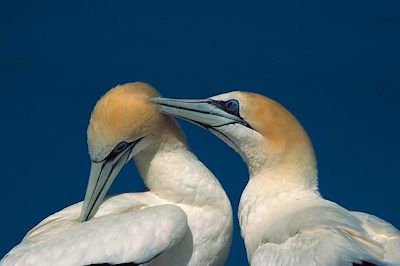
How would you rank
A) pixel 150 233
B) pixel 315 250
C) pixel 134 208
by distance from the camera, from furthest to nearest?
pixel 134 208, pixel 150 233, pixel 315 250

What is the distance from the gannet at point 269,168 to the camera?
20.8 ft

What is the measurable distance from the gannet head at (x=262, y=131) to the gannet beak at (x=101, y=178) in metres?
0.63

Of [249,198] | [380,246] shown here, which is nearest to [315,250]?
[380,246]

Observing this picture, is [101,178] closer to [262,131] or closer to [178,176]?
[178,176]

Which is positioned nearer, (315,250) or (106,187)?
(315,250)

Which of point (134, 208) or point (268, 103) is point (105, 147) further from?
point (268, 103)

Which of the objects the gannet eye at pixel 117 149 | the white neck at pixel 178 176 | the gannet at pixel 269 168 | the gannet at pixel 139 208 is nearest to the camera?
the gannet at pixel 269 168

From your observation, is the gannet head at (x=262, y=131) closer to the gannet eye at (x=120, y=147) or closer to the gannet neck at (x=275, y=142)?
the gannet neck at (x=275, y=142)

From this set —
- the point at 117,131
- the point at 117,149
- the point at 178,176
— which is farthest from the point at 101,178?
the point at 178,176

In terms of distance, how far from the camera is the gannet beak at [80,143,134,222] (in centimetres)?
700

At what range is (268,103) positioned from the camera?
266 inches

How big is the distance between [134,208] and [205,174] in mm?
555

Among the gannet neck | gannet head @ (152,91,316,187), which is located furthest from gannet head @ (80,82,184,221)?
the gannet neck

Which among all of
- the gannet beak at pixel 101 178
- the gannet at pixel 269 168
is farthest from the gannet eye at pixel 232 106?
the gannet beak at pixel 101 178
